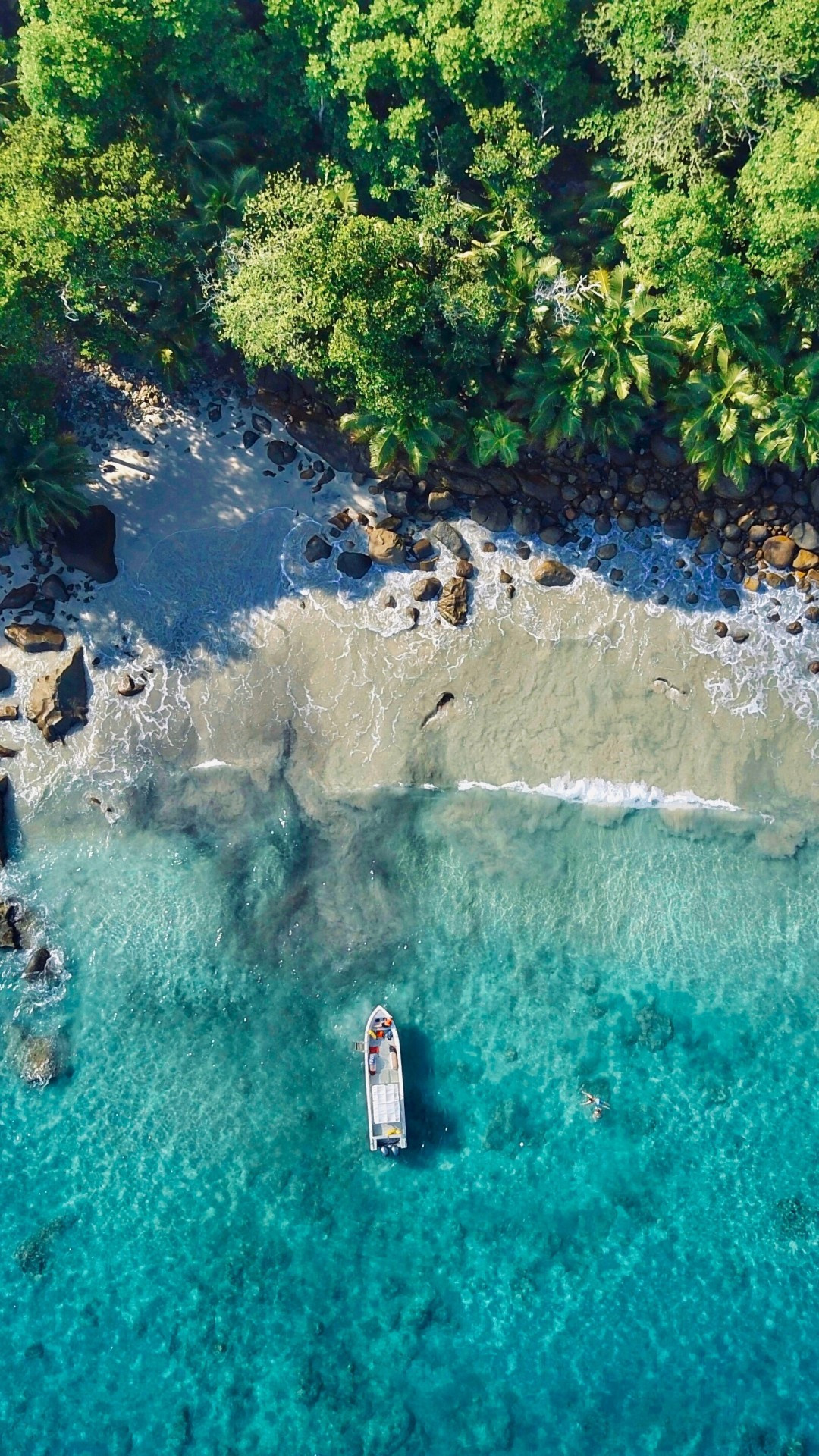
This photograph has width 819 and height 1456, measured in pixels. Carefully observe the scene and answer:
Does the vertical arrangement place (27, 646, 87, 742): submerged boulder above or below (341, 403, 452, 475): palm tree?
below

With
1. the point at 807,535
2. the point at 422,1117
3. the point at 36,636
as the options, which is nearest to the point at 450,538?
the point at 807,535

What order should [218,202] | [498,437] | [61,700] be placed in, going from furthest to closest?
[61,700] < [498,437] < [218,202]

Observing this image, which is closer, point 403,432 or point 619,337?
point 619,337

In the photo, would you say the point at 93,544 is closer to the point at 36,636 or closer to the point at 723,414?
the point at 36,636

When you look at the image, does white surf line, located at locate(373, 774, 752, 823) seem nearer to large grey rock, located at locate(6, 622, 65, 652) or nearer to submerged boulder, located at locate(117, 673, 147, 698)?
submerged boulder, located at locate(117, 673, 147, 698)

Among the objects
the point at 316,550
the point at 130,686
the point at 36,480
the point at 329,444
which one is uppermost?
the point at 329,444

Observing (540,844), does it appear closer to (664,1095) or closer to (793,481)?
(664,1095)

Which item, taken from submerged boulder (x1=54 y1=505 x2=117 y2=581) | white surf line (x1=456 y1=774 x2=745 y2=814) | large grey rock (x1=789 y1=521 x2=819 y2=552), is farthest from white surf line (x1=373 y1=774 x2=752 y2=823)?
submerged boulder (x1=54 y1=505 x2=117 y2=581)
